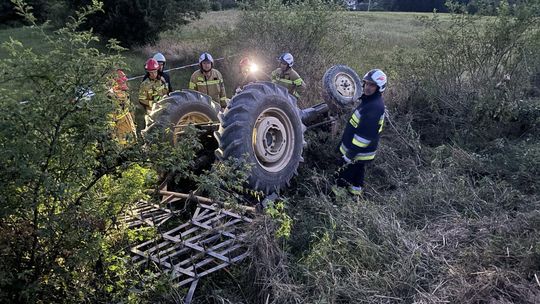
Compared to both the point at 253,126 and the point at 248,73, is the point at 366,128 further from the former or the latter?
the point at 248,73

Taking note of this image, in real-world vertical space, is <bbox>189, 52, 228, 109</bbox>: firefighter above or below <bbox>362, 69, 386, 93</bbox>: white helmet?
below

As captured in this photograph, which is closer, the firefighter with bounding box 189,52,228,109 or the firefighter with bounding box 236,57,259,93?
the firefighter with bounding box 189,52,228,109

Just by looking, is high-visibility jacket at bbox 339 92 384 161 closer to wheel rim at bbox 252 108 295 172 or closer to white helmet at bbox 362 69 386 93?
white helmet at bbox 362 69 386 93

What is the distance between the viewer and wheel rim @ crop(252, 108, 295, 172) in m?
4.38

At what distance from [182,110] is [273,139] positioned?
1.06 meters

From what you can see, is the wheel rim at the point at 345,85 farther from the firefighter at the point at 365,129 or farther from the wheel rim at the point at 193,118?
the wheel rim at the point at 193,118

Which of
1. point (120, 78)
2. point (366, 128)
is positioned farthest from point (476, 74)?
point (120, 78)

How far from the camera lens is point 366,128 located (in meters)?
5.11

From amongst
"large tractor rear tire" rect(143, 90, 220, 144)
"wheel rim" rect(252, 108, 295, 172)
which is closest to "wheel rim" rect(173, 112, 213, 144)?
"large tractor rear tire" rect(143, 90, 220, 144)

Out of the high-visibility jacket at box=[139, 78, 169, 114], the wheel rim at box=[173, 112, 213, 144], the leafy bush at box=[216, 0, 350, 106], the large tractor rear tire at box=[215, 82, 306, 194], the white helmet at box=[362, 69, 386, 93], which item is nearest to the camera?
the large tractor rear tire at box=[215, 82, 306, 194]

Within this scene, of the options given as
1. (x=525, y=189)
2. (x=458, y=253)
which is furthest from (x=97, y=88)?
(x=525, y=189)

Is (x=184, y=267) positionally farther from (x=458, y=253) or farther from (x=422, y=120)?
(x=422, y=120)

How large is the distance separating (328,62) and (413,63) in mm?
2013

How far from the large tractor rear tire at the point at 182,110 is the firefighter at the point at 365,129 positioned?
163cm
